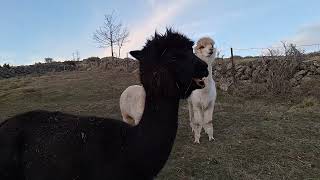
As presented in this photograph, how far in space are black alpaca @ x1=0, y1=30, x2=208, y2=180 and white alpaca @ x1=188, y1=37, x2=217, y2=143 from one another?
15.4 feet

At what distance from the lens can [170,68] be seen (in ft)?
10.3

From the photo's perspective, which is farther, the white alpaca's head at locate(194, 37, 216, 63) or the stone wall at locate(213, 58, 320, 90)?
the stone wall at locate(213, 58, 320, 90)

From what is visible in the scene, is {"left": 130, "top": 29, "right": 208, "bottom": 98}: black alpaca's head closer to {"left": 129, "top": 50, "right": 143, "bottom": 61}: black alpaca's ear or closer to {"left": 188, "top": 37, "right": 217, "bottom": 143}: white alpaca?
{"left": 129, "top": 50, "right": 143, "bottom": 61}: black alpaca's ear

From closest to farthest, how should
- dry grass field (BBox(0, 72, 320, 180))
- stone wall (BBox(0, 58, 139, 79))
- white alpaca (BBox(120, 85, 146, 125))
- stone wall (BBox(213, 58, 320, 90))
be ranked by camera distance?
1. dry grass field (BBox(0, 72, 320, 180))
2. white alpaca (BBox(120, 85, 146, 125))
3. stone wall (BBox(213, 58, 320, 90))
4. stone wall (BBox(0, 58, 139, 79))

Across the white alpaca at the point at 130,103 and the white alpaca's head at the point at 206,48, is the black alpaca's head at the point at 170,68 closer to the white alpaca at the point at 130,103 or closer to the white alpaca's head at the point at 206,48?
the white alpaca at the point at 130,103

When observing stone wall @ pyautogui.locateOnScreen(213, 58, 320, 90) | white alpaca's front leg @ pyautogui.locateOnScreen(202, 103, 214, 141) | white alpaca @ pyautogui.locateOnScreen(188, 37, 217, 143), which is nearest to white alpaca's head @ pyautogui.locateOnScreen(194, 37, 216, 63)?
white alpaca @ pyautogui.locateOnScreen(188, 37, 217, 143)

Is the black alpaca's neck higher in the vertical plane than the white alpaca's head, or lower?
lower

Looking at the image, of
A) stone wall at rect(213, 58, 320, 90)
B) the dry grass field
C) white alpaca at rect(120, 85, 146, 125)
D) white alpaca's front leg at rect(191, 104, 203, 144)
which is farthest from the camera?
stone wall at rect(213, 58, 320, 90)

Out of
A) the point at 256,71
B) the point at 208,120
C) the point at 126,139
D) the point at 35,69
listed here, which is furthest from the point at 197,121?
the point at 35,69

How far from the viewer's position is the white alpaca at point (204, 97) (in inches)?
319

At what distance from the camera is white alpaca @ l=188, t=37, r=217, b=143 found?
8.10 metres

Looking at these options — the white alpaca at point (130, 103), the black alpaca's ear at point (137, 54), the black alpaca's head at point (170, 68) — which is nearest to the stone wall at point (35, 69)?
the white alpaca at point (130, 103)

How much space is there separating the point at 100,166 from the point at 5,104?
53.7 feet

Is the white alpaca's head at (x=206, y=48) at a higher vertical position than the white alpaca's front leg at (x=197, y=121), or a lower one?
higher
